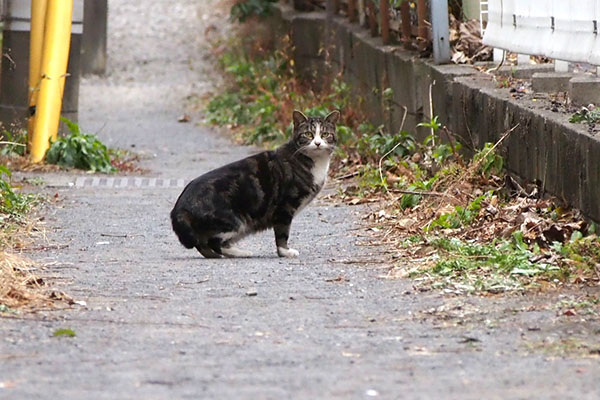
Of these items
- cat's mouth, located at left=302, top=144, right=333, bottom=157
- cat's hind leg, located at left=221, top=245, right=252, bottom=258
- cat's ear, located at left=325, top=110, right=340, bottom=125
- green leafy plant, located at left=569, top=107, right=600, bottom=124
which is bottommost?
cat's hind leg, located at left=221, top=245, right=252, bottom=258

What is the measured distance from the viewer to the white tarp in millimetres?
8430

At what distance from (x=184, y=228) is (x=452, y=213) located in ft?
6.30

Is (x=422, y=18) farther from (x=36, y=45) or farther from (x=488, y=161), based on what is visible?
(x=36, y=45)

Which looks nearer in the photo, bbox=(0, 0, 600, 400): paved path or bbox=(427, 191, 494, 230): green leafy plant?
bbox=(0, 0, 600, 400): paved path

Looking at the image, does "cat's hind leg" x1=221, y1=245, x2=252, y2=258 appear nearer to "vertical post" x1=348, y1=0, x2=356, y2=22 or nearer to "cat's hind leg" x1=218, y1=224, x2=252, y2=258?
"cat's hind leg" x1=218, y1=224, x2=252, y2=258

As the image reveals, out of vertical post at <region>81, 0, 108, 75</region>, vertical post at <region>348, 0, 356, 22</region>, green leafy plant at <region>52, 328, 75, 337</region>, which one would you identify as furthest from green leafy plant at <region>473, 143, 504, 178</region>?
vertical post at <region>81, 0, 108, 75</region>

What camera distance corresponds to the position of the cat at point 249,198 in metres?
8.30

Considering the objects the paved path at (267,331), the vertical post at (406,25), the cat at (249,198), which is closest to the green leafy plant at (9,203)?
the paved path at (267,331)

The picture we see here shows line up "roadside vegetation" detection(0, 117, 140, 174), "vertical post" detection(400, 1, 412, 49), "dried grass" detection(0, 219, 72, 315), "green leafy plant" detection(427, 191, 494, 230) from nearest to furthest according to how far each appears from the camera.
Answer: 1. "dried grass" detection(0, 219, 72, 315)
2. "green leafy plant" detection(427, 191, 494, 230)
3. "vertical post" detection(400, 1, 412, 49)
4. "roadside vegetation" detection(0, 117, 140, 174)

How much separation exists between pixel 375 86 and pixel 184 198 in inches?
256

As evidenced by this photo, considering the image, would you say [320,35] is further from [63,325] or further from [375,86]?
[63,325]

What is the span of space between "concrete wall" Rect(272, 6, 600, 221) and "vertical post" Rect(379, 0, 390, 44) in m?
0.15

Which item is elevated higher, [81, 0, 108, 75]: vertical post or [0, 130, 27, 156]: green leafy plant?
[81, 0, 108, 75]: vertical post

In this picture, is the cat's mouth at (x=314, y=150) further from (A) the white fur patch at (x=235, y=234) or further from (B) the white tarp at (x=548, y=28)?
(B) the white tarp at (x=548, y=28)
